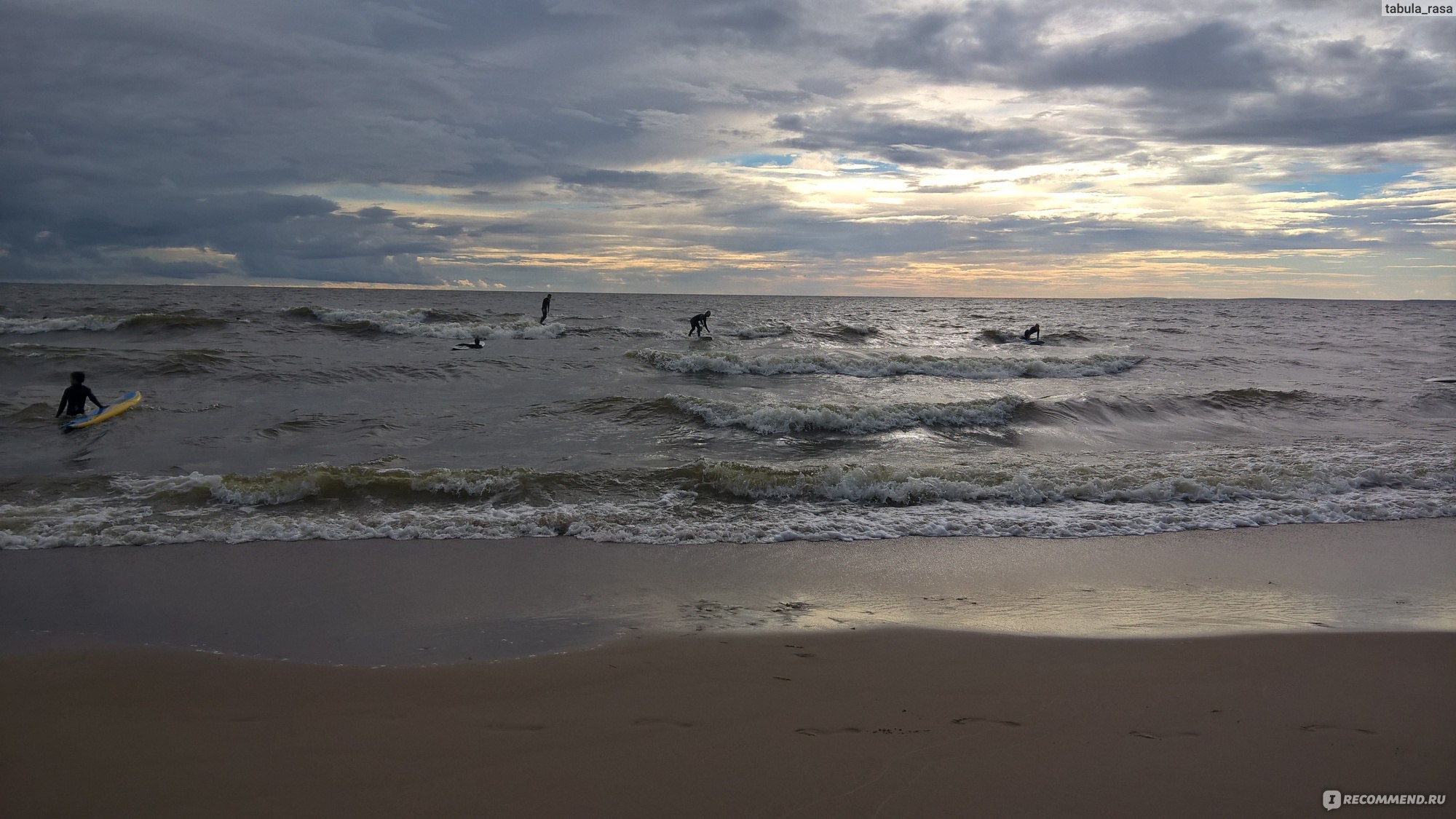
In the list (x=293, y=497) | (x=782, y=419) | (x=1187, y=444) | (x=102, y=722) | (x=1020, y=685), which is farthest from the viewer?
(x=782, y=419)

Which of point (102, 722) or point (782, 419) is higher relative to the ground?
point (782, 419)

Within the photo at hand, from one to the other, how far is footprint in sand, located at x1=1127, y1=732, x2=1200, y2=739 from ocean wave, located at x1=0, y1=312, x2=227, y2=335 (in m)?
31.0

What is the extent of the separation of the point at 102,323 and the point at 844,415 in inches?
1102

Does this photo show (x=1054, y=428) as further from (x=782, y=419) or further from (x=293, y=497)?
(x=293, y=497)

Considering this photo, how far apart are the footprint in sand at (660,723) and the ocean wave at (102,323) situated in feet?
95.9

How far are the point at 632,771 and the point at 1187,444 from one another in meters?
11.7

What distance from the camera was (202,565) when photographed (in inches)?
245

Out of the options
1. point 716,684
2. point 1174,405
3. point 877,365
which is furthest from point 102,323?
point 1174,405

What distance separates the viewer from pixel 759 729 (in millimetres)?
3703

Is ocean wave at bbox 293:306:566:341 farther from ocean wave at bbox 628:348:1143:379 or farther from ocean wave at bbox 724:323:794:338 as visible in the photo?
ocean wave at bbox 628:348:1143:379

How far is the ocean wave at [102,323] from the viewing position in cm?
2547

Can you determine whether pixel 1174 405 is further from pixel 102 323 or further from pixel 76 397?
pixel 102 323

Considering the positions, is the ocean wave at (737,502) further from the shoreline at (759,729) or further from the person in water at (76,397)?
the person in water at (76,397)

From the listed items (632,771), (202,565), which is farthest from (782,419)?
(632,771)
